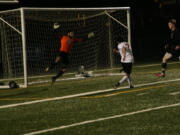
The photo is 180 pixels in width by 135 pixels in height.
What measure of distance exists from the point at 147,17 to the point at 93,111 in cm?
4041

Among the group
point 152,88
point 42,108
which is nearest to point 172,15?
point 152,88

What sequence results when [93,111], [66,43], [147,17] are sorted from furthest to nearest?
[147,17] < [66,43] < [93,111]

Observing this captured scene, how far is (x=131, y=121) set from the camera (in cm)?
→ 855

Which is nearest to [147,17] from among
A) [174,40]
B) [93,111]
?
[174,40]

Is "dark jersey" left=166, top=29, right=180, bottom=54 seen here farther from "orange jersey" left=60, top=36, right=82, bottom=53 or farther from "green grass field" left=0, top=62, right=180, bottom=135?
"orange jersey" left=60, top=36, right=82, bottom=53

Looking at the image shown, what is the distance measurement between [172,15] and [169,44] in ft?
118

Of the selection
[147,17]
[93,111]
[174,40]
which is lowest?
[93,111]

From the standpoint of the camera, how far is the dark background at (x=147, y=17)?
1613 inches

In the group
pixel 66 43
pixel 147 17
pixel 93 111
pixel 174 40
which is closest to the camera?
pixel 93 111

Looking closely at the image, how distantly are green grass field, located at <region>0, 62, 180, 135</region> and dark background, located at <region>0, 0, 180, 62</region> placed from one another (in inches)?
1004

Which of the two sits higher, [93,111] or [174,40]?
[174,40]

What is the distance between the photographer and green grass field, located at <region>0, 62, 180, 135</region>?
7980 mm

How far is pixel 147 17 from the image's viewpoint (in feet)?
162

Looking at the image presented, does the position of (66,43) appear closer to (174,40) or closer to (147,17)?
(174,40)
